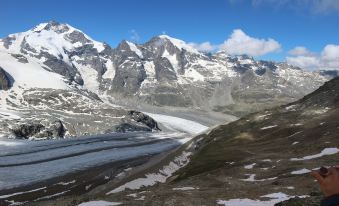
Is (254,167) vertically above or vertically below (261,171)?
above

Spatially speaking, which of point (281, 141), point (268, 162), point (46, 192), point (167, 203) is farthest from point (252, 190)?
point (46, 192)

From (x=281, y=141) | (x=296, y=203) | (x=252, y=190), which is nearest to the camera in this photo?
(x=296, y=203)

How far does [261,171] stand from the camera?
75812 mm

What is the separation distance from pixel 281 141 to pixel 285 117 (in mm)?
55550

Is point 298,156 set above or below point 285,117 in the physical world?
below

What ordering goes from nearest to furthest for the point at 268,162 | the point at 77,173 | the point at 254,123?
the point at 268,162 → the point at 77,173 → the point at 254,123

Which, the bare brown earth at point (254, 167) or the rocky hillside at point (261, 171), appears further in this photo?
the bare brown earth at point (254, 167)

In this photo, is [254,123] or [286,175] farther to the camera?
[254,123]

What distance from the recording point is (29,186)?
161m

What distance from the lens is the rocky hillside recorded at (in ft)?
148

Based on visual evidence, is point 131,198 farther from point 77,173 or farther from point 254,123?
point 254,123

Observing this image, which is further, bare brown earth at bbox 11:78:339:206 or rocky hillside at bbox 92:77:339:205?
bare brown earth at bbox 11:78:339:206

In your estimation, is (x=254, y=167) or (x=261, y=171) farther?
(x=254, y=167)

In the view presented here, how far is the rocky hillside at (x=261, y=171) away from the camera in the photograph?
45.2m
